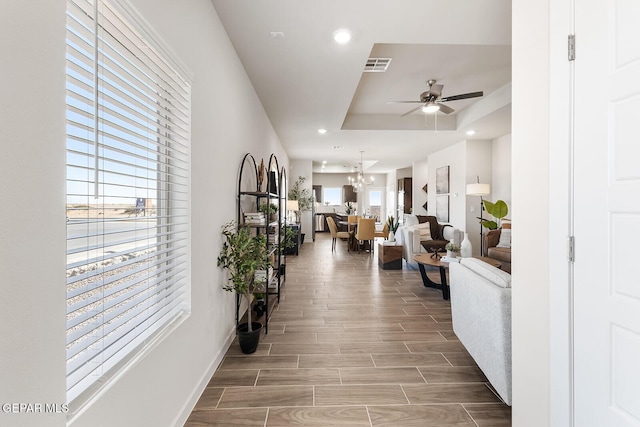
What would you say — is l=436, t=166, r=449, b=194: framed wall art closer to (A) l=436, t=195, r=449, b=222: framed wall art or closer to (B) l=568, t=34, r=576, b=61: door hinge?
(A) l=436, t=195, r=449, b=222: framed wall art

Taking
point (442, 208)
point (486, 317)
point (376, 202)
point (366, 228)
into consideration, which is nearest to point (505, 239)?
point (442, 208)

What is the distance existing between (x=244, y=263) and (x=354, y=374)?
46.1 inches

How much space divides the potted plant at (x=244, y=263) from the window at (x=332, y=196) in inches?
443

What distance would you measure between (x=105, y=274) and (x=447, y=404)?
205 centimetres

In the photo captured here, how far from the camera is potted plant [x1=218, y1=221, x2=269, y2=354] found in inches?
90.0

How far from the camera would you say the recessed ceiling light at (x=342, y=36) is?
7.89 ft

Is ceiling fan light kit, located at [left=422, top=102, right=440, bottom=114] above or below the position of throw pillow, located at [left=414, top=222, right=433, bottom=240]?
above

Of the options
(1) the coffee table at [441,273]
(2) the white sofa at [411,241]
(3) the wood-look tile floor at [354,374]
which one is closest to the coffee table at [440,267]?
(1) the coffee table at [441,273]

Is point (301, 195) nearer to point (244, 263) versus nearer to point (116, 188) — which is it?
point (244, 263)

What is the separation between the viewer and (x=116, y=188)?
1.18m

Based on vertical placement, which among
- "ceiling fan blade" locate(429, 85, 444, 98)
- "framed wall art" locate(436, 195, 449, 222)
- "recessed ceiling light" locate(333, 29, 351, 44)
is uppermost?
"ceiling fan blade" locate(429, 85, 444, 98)

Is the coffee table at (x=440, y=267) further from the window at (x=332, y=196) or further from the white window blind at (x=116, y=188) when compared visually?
the window at (x=332, y=196)

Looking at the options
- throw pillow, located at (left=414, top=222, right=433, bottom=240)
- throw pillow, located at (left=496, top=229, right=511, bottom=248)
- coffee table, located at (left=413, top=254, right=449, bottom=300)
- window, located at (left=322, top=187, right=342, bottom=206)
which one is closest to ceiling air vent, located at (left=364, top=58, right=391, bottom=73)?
coffee table, located at (left=413, top=254, right=449, bottom=300)

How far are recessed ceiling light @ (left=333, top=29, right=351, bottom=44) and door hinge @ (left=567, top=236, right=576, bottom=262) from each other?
2139 millimetres
